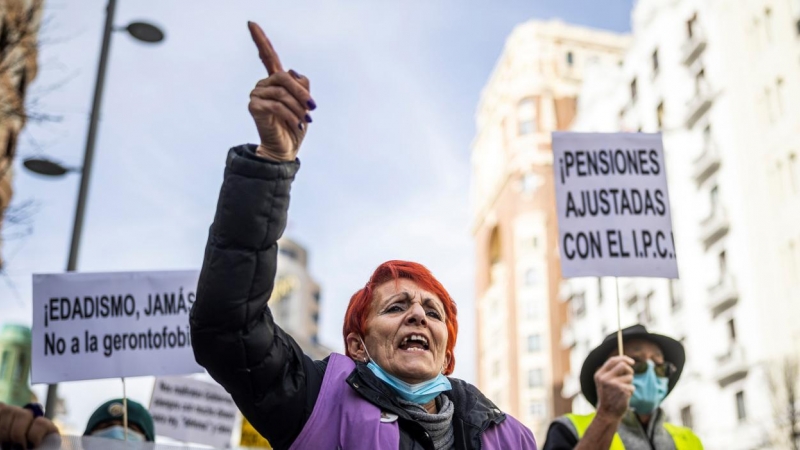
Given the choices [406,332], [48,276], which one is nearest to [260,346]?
[406,332]

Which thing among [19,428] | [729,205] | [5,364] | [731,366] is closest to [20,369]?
[5,364]

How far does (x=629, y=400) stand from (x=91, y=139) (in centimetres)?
891

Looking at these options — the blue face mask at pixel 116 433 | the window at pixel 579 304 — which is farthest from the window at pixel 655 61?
the blue face mask at pixel 116 433

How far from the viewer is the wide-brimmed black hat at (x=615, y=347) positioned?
5.05m

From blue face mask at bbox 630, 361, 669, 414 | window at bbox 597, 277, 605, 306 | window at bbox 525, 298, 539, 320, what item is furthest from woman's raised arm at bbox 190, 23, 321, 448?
window at bbox 525, 298, 539, 320

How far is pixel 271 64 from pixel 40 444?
1.29 m

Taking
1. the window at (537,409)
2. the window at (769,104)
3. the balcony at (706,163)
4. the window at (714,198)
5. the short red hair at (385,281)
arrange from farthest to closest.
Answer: the window at (537,409), the window at (714,198), the balcony at (706,163), the window at (769,104), the short red hair at (385,281)

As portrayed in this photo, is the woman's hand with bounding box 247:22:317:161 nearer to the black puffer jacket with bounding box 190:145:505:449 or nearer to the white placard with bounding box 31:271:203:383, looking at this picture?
the black puffer jacket with bounding box 190:145:505:449

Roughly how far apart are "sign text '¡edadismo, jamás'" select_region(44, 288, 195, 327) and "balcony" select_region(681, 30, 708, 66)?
30515 mm

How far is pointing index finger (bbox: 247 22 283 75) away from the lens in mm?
2330

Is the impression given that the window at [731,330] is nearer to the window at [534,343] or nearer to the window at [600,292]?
the window at [600,292]

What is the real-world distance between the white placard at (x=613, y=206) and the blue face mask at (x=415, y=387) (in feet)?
7.49

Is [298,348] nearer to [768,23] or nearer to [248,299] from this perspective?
[248,299]

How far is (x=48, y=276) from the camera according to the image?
572 cm
